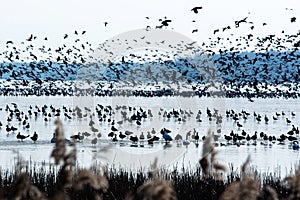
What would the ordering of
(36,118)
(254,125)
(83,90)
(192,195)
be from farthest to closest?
(83,90) < (36,118) < (254,125) < (192,195)

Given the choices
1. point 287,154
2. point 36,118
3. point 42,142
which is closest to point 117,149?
point 42,142

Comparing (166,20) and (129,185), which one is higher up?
(166,20)

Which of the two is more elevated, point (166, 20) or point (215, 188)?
point (166, 20)

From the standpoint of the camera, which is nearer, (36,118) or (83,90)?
(36,118)

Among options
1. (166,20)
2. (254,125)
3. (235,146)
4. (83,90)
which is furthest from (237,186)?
(83,90)

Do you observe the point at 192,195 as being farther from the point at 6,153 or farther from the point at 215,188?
the point at 6,153

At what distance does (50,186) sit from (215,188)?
125 inches

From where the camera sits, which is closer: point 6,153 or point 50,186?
point 50,186

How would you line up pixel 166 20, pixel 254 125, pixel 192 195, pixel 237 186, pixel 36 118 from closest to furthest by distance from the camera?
pixel 237 186 → pixel 192 195 → pixel 166 20 → pixel 254 125 → pixel 36 118

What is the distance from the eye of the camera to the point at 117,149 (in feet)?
104

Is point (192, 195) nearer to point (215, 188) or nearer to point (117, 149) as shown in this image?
point (215, 188)

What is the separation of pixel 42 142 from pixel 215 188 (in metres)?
21.9

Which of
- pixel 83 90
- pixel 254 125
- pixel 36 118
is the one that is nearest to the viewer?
pixel 254 125

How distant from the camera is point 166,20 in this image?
26.3 meters
